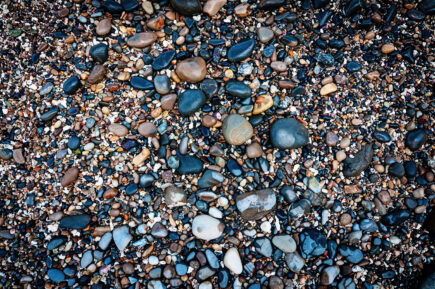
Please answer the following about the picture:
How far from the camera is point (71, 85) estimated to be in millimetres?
2398

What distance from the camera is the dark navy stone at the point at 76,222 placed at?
226cm

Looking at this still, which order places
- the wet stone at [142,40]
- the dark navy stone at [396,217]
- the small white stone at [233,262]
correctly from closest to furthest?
the small white stone at [233,262] < the dark navy stone at [396,217] < the wet stone at [142,40]

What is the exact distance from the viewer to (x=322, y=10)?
255 cm

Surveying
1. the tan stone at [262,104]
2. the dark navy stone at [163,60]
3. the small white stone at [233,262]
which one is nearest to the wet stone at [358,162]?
the tan stone at [262,104]

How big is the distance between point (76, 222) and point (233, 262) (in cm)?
129

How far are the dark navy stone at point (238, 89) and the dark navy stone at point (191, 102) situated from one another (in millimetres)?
227

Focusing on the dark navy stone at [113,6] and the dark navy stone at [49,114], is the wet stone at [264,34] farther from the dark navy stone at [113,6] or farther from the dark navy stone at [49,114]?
the dark navy stone at [49,114]

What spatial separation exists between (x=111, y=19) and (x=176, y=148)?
1.31 metres

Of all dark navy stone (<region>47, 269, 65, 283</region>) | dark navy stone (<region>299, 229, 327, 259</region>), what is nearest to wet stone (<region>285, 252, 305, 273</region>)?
dark navy stone (<region>299, 229, 327, 259</region>)

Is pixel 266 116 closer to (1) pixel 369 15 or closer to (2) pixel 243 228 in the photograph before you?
(2) pixel 243 228

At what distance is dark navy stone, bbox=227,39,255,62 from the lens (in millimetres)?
2400

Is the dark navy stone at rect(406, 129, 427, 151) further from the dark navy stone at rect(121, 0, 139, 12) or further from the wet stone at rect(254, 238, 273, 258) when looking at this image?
the dark navy stone at rect(121, 0, 139, 12)

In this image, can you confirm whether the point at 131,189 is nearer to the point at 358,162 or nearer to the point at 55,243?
the point at 55,243

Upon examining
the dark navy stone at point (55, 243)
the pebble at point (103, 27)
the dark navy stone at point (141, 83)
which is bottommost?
the dark navy stone at point (55, 243)
